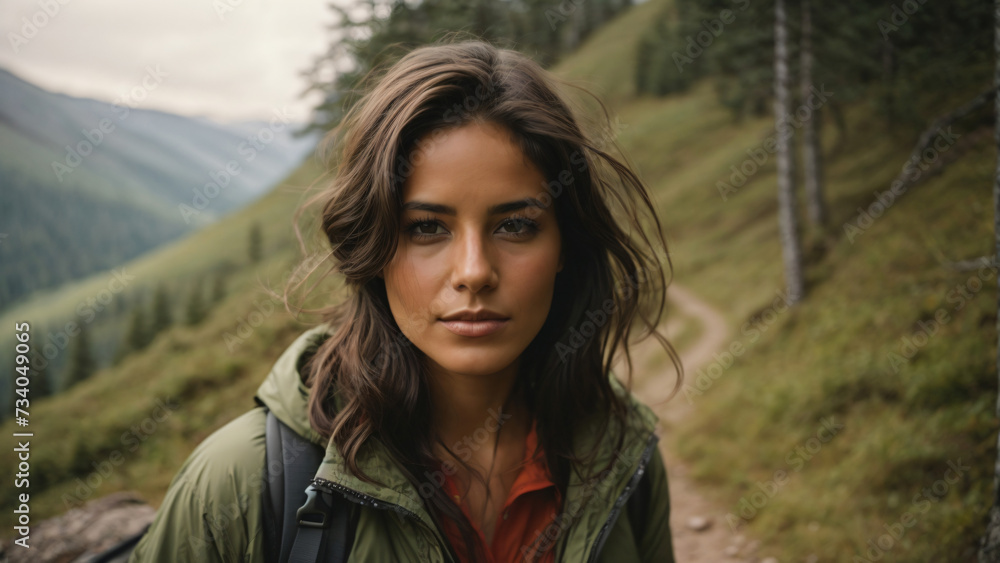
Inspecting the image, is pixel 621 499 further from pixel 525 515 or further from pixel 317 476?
pixel 317 476

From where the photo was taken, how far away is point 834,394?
7.03 meters

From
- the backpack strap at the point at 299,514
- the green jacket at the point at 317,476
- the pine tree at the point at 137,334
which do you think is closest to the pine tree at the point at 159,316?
the pine tree at the point at 137,334

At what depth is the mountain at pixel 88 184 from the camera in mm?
8109

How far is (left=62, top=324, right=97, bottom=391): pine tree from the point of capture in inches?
728

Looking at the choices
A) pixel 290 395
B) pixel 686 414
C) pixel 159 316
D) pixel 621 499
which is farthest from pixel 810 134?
pixel 159 316

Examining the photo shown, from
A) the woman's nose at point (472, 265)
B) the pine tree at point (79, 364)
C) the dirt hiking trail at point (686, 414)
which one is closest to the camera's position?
the woman's nose at point (472, 265)

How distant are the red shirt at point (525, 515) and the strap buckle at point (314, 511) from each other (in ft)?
1.62

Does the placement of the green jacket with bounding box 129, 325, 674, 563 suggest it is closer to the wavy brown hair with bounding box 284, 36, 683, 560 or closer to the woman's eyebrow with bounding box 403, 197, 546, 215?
the wavy brown hair with bounding box 284, 36, 683, 560

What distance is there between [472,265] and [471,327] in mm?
211

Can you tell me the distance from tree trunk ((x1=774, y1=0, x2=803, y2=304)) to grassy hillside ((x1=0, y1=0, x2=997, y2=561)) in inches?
20.9

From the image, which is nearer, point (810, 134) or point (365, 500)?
point (365, 500)

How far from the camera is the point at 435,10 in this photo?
1048 centimetres

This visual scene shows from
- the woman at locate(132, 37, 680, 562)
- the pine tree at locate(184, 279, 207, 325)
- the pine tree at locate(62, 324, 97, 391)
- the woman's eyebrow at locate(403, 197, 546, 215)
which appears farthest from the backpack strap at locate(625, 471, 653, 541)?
the pine tree at locate(62, 324, 97, 391)

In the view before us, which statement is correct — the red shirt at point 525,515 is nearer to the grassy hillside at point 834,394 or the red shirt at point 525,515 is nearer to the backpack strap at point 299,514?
the backpack strap at point 299,514
